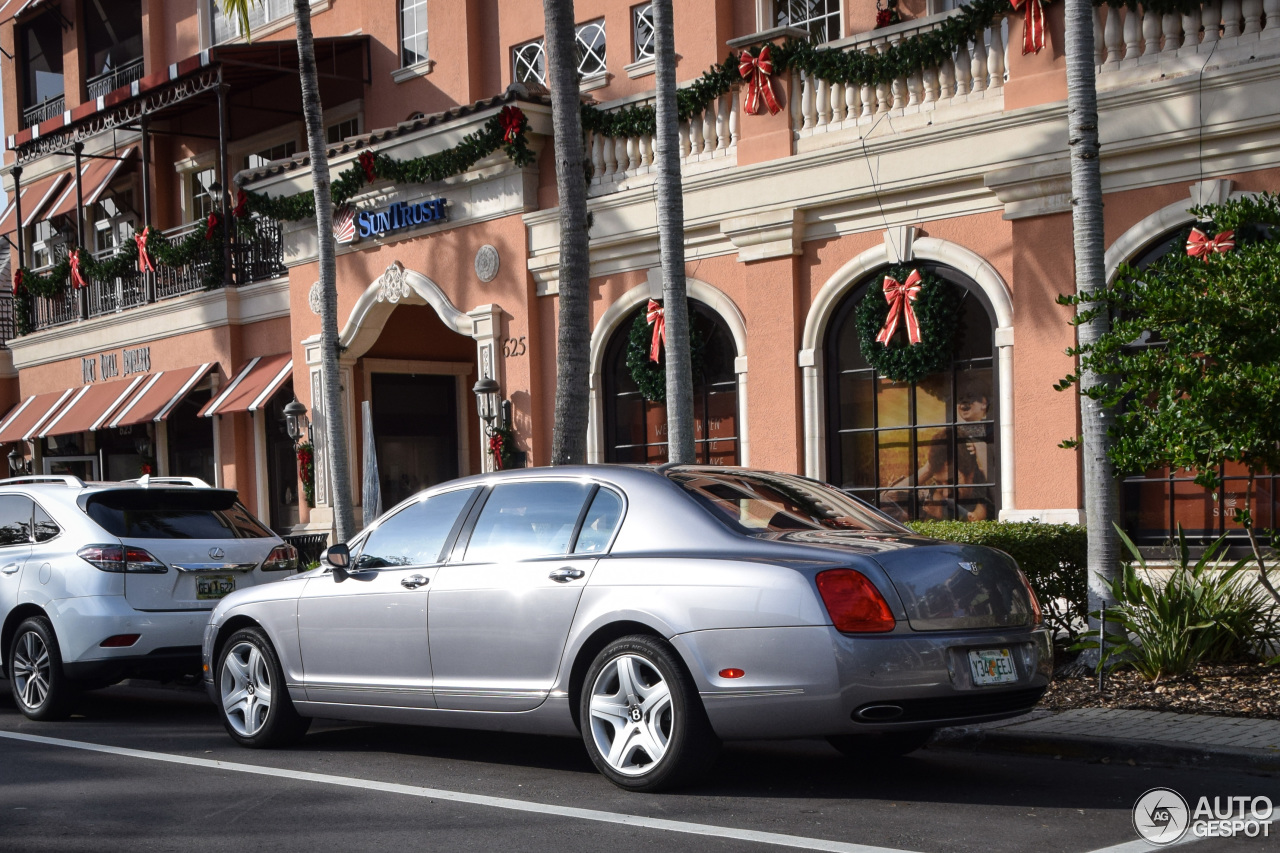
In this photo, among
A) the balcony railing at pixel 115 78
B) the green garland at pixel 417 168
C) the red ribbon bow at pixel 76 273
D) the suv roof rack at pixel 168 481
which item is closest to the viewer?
the suv roof rack at pixel 168 481

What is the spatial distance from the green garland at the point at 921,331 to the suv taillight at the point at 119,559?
25.0 feet

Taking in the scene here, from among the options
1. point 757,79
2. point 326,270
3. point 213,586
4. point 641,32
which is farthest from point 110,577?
point 641,32

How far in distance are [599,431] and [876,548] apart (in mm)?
11088

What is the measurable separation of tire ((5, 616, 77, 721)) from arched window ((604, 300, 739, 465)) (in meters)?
7.47

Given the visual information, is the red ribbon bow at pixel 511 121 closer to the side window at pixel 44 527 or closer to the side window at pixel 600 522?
the side window at pixel 44 527

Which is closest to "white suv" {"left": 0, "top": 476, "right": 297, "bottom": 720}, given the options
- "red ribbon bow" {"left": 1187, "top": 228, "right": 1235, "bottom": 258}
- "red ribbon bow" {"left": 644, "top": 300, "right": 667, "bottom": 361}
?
"red ribbon bow" {"left": 644, "top": 300, "right": 667, "bottom": 361}

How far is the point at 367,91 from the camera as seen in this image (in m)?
22.7

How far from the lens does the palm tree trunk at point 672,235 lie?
12.1 metres

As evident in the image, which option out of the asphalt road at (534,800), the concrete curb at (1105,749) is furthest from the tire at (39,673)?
the concrete curb at (1105,749)

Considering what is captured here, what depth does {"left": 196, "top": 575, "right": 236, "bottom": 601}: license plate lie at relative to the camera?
9.95 metres

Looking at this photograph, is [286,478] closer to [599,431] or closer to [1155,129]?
[599,431]

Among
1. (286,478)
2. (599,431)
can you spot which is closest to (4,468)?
(286,478)

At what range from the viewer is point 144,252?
24.3m

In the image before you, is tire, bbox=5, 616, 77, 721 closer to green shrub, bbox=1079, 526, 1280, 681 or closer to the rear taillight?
the rear taillight
